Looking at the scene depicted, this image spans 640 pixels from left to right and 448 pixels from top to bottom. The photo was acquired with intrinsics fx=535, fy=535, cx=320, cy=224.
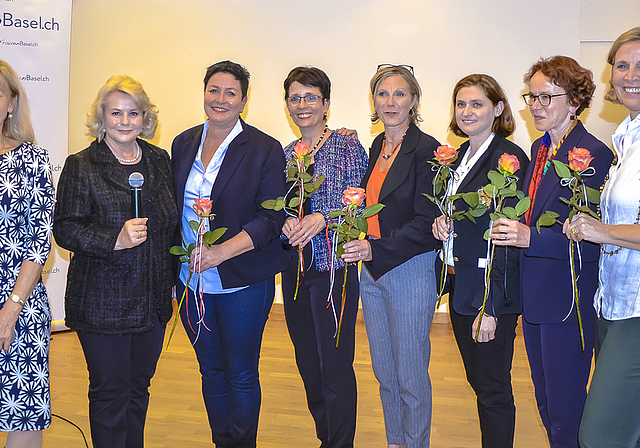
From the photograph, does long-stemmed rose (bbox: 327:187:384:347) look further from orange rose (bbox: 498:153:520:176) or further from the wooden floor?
the wooden floor

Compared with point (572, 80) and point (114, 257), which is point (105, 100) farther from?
point (572, 80)

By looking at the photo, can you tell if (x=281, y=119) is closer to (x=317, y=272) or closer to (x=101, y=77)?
(x=101, y=77)

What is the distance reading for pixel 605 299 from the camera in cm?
195

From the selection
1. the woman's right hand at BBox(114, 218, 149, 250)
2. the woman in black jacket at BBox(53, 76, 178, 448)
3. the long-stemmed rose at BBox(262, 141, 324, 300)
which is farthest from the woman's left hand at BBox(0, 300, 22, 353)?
the long-stemmed rose at BBox(262, 141, 324, 300)

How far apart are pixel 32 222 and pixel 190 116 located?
4.22 m

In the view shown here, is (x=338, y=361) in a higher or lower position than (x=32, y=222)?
lower

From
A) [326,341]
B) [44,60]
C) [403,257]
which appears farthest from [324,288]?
[44,60]

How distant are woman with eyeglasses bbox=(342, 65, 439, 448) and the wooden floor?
79 centimetres

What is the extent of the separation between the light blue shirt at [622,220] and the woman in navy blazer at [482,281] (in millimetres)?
404

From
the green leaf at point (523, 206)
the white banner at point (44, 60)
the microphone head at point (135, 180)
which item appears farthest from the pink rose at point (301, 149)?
the white banner at point (44, 60)

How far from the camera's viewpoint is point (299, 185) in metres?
2.56

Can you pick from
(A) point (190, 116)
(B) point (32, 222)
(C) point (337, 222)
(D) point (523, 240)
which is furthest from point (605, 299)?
(A) point (190, 116)

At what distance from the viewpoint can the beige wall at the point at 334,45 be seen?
5.48 m

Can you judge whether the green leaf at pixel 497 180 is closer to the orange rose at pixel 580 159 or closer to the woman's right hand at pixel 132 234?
Answer: the orange rose at pixel 580 159
